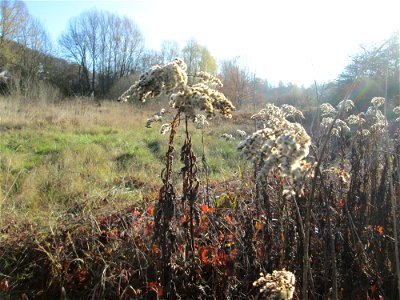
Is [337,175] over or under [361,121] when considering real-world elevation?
under

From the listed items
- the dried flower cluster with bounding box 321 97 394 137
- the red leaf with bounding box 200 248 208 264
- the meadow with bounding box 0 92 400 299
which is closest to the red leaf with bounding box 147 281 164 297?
the meadow with bounding box 0 92 400 299

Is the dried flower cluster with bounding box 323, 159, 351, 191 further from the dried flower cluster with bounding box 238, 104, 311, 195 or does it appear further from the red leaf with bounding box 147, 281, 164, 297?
the red leaf with bounding box 147, 281, 164, 297

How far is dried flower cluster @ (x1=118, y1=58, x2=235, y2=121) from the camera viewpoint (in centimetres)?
178

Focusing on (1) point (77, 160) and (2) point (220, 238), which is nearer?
(2) point (220, 238)

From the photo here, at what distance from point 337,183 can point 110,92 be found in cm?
3514

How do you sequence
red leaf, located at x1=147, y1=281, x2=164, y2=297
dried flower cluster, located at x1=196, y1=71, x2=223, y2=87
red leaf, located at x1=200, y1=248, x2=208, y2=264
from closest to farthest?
dried flower cluster, located at x1=196, y1=71, x2=223, y2=87
red leaf, located at x1=147, y1=281, x2=164, y2=297
red leaf, located at x1=200, y1=248, x2=208, y2=264

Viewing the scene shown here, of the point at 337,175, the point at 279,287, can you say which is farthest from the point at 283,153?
the point at 337,175

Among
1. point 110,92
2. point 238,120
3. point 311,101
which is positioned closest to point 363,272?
point 238,120

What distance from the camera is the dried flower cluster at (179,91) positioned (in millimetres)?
1782

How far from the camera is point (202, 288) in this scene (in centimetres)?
226

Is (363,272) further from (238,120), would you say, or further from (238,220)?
(238,120)

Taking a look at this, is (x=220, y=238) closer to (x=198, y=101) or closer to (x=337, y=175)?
(x=337, y=175)

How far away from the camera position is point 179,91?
1.89 m

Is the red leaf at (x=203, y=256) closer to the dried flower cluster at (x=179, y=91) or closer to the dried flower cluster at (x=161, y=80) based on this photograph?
the dried flower cluster at (x=179, y=91)
